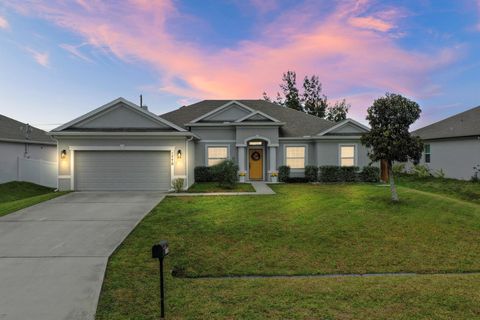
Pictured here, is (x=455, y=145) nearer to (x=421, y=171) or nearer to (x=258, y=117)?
(x=421, y=171)

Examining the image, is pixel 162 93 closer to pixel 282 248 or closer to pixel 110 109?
pixel 110 109

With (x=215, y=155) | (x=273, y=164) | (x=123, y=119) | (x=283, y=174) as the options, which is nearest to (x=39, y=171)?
(x=123, y=119)

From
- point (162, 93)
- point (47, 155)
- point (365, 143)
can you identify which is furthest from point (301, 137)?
point (47, 155)

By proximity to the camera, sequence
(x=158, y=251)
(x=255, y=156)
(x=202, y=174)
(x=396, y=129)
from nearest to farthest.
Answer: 1. (x=158, y=251)
2. (x=396, y=129)
3. (x=202, y=174)
4. (x=255, y=156)

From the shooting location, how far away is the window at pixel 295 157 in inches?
728

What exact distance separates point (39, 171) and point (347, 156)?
19.7 m

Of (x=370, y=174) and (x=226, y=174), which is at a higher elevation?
(x=226, y=174)

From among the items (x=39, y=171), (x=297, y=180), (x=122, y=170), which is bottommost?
(x=297, y=180)

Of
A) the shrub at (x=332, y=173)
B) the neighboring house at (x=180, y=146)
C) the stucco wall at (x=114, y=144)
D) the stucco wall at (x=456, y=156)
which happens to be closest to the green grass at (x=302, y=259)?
the stucco wall at (x=114, y=144)

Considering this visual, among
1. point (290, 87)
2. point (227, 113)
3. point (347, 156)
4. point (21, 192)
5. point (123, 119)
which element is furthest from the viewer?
point (290, 87)

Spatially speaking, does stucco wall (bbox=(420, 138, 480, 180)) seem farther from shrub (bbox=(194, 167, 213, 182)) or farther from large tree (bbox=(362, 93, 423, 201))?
shrub (bbox=(194, 167, 213, 182))

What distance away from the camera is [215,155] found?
18.0 meters

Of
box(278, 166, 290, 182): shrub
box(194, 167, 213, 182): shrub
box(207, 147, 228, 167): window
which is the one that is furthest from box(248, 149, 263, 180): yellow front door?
box(194, 167, 213, 182): shrub

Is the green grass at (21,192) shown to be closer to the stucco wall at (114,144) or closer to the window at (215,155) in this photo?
the stucco wall at (114,144)
